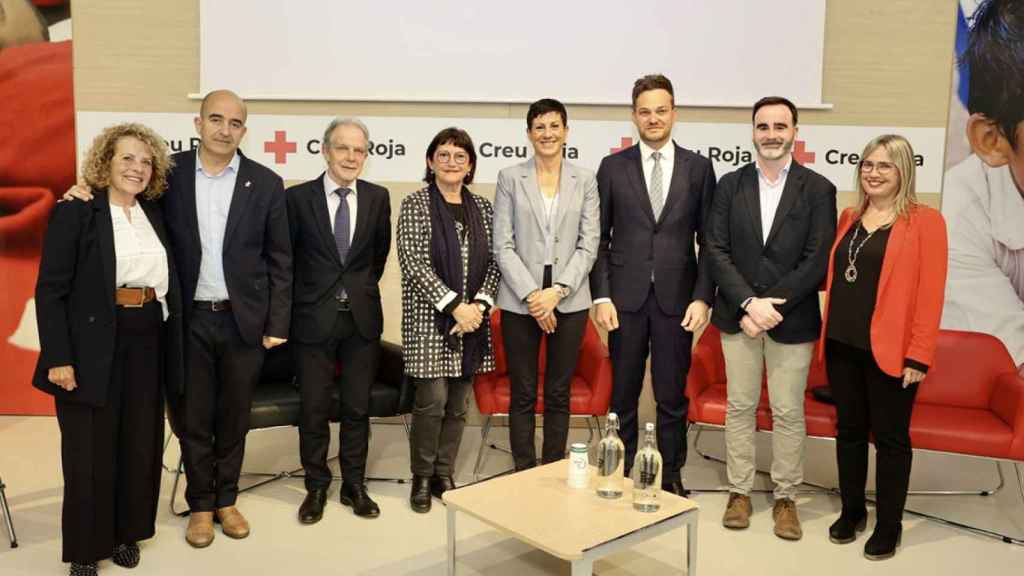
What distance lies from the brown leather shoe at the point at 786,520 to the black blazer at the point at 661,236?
0.88m

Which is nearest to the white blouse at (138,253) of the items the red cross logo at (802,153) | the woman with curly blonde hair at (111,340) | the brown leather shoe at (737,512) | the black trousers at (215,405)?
the woman with curly blonde hair at (111,340)

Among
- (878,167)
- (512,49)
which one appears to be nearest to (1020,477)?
(878,167)

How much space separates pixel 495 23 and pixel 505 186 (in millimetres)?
1474

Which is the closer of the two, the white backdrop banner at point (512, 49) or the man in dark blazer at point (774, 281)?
the man in dark blazer at point (774, 281)

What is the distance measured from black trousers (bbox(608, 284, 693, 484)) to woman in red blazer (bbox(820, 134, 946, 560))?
2.01ft

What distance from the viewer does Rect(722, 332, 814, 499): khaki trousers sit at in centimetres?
340

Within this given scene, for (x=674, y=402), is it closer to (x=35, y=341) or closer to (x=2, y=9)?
(x=35, y=341)

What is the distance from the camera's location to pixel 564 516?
2648mm

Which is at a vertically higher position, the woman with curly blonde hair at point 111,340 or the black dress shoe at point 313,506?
the woman with curly blonde hair at point 111,340

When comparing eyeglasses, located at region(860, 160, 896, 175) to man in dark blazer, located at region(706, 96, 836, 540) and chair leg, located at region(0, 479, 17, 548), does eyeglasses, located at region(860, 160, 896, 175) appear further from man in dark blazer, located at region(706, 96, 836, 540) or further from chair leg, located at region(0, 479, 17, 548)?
chair leg, located at region(0, 479, 17, 548)

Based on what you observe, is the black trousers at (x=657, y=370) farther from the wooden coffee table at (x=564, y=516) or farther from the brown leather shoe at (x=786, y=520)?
the wooden coffee table at (x=564, y=516)

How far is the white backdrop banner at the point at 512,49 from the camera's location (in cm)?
462

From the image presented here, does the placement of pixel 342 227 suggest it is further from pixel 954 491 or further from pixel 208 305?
pixel 954 491

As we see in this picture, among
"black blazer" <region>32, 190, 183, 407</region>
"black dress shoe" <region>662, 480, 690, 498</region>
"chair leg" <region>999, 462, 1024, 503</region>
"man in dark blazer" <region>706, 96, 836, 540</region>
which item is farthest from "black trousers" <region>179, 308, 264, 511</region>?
"chair leg" <region>999, 462, 1024, 503</region>
